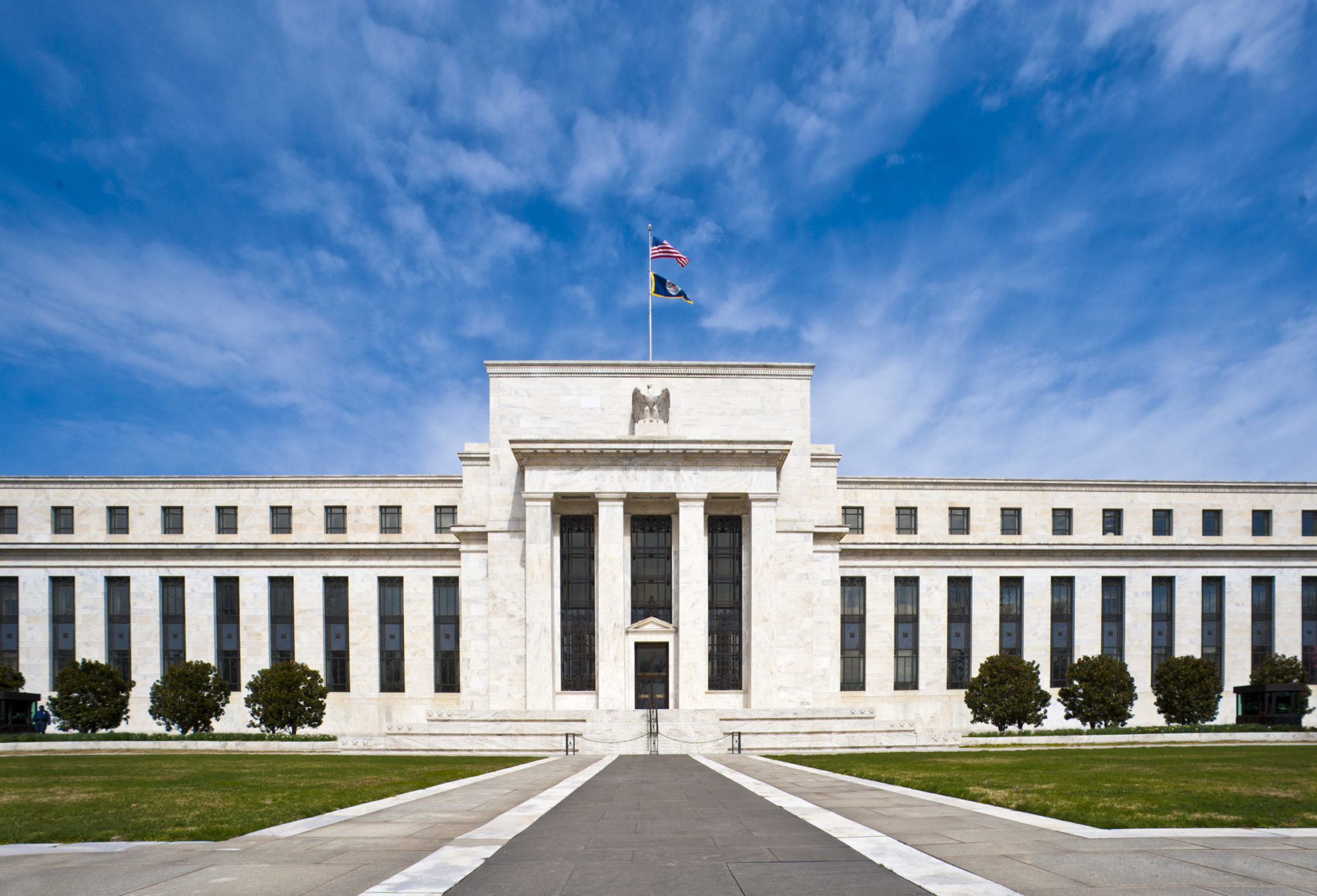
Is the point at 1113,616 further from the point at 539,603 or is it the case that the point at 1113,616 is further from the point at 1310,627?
the point at 539,603

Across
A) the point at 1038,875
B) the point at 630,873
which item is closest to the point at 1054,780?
the point at 1038,875

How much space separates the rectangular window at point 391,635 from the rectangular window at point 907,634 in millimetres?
35097

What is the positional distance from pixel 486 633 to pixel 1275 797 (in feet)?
145

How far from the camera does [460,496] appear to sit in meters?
57.7

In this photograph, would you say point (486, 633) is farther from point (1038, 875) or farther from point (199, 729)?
point (1038, 875)

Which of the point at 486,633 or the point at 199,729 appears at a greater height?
the point at 486,633

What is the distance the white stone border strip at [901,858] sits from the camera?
776 centimetres

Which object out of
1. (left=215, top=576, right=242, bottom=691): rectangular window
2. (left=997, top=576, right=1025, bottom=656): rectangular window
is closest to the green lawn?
(left=215, top=576, right=242, bottom=691): rectangular window

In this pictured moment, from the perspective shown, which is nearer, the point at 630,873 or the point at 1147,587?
the point at 630,873

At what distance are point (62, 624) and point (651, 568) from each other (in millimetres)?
41687

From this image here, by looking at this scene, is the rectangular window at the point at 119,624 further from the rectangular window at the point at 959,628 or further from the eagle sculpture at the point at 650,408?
the rectangular window at the point at 959,628

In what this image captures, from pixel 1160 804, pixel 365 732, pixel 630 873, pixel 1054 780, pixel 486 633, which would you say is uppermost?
pixel 630 873

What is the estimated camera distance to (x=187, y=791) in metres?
17.2

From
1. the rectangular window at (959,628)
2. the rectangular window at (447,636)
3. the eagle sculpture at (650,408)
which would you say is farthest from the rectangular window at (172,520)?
the rectangular window at (959,628)
